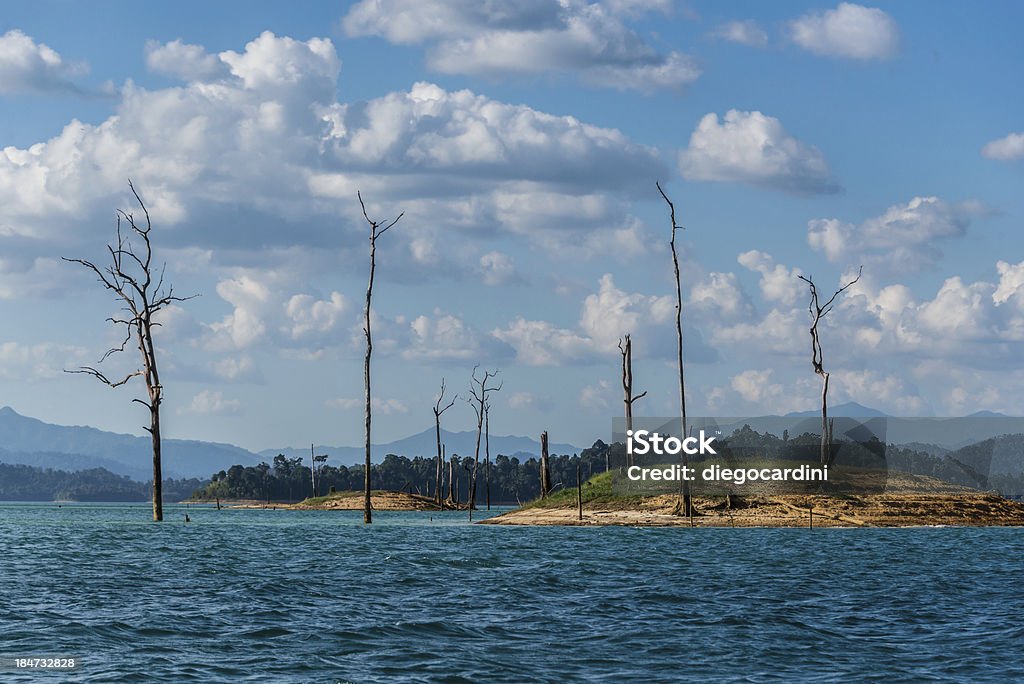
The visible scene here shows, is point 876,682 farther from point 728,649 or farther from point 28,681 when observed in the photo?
point 28,681

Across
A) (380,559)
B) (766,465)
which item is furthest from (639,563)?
(766,465)

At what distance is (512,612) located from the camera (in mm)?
33438

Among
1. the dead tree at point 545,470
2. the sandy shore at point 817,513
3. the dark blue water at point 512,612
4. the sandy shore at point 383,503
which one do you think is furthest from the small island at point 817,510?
the sandy shore at point 383,503

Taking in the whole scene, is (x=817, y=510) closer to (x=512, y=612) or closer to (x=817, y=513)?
(x=817, y=513)

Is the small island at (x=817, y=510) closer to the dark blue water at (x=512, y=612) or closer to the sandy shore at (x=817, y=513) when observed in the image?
the sandy shore at (x=817, y=513)

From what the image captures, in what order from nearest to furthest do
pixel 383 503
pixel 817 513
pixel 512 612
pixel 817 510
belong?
pixel 512 612 < pixel 817 513 < pixel 817 510 < pixel 383 503

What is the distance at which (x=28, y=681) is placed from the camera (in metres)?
22.0

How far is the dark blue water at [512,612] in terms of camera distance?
24.8m

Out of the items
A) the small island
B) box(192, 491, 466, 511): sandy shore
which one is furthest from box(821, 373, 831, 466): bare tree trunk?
box(192, 491, 466, 511): sandy shore

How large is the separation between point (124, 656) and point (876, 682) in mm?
15033

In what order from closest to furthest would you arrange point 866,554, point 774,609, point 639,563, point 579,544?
1. point 774,609
2. point 639,563
3. point 866,554
4. point 579,544

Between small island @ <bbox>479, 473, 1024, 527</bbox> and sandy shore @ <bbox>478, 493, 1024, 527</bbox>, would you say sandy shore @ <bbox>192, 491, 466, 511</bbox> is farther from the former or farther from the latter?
sandy shore @ <bbox>478, 493, 1024, 527</bbox>

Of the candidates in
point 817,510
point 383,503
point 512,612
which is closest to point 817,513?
point 817,510

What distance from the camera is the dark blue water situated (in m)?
24.8
